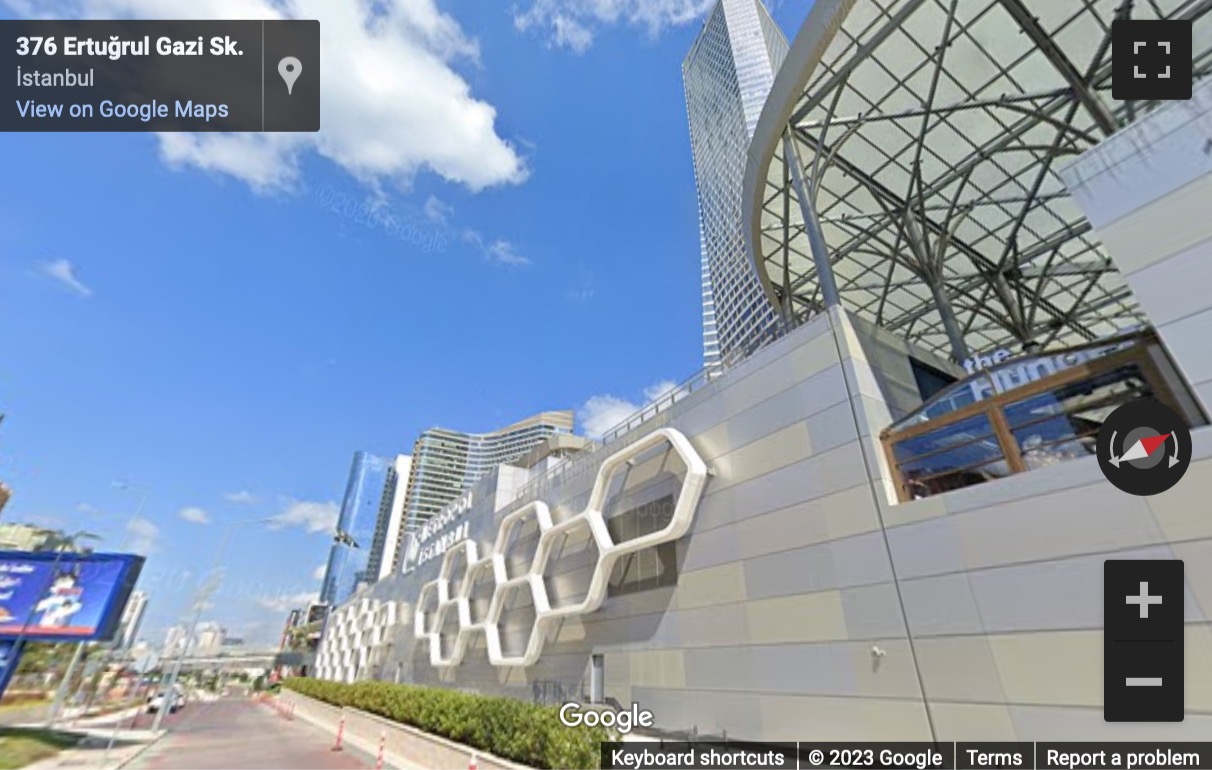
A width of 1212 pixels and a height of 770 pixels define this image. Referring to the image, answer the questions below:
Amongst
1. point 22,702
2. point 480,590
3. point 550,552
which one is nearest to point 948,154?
point 550,552

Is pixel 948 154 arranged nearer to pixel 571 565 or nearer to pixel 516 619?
pixel 571 565

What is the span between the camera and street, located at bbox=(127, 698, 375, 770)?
14.4m

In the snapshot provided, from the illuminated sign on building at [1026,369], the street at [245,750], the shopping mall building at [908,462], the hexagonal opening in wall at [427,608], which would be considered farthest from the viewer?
the hexagonal opening in wall at [427,608]

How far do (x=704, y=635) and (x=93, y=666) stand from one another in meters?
24.3

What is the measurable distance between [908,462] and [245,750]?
907 inches

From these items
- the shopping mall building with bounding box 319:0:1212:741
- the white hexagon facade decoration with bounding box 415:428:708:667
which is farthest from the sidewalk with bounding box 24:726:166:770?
the shopping mall building with bounding box 319:0:1212:741

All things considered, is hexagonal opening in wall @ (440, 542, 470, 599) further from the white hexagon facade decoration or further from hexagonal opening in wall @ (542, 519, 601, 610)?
hexagonal opening in wall @ (542, 519, 601, 610)

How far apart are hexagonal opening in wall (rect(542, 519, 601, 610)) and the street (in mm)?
7259

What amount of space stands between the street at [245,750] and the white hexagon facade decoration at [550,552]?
5.21m

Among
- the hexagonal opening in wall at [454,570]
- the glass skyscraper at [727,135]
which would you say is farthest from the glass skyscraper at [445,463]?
the hexagonal opening in wall at [454,570]

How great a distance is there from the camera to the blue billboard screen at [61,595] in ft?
54.0

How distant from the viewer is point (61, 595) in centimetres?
1703

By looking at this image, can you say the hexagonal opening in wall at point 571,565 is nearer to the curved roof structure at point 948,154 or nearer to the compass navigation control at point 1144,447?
the compass navigation control at point 1144,447

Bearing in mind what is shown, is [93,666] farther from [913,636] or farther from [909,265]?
[909,265]
